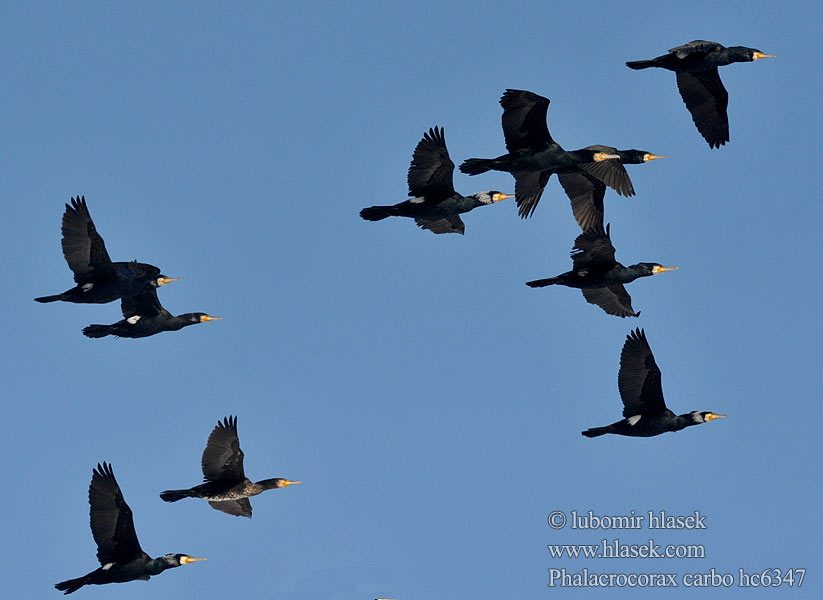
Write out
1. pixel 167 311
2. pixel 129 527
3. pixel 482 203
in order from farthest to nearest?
pixel 167 311 < pixel 482 203 < pixel 129 527

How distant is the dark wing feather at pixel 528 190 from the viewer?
35.6 meters

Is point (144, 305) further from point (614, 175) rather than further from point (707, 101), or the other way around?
point (707, 101)

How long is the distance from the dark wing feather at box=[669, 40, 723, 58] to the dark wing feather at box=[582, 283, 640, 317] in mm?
5647

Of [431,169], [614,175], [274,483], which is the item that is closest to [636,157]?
[614,175]

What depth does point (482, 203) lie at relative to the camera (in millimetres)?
35625

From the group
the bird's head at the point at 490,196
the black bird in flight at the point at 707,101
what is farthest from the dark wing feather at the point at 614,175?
the black bird in flight at the point at 707,101

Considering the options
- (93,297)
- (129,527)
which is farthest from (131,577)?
(93,297)

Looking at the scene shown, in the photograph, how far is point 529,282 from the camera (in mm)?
34625

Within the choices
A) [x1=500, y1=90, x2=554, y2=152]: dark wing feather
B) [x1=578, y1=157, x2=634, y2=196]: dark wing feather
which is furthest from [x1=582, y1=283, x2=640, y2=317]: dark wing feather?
[x1=500, y1=90, x2=554, y2=152]: dark wing feather

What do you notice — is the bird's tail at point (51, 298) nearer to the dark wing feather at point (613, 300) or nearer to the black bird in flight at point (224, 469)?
the black bird in flight at point (224, 469)

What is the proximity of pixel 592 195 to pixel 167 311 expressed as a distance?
1093 cm

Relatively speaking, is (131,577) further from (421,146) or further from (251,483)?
(421,146)

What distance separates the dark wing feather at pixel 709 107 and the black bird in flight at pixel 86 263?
14.2 metres

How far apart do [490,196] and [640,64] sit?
15.1 ft
